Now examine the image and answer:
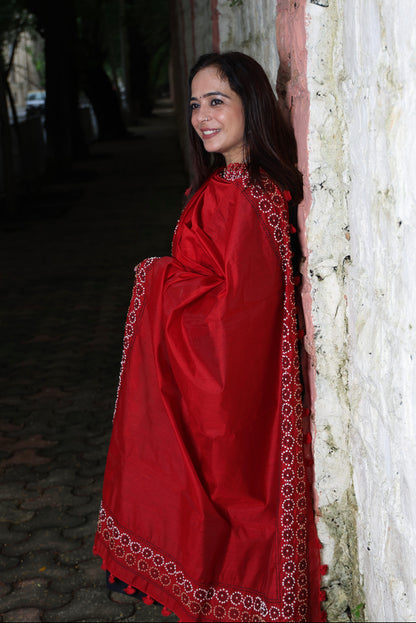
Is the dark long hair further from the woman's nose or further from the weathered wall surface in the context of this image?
the weathered wall surface

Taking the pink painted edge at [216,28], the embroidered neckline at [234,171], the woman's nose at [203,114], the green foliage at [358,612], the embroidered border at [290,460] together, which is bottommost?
the green foliage at [358,612]

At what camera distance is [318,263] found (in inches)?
83.1

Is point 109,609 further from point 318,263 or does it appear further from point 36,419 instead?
point 36,419

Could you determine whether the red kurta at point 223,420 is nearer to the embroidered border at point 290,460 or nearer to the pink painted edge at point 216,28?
the embroidered border at point 290,460

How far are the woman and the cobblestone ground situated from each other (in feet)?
1.71

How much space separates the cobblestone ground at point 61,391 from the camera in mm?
2756

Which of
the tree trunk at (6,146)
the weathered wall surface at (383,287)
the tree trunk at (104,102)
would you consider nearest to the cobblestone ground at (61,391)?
the tree trunk at (6,146)

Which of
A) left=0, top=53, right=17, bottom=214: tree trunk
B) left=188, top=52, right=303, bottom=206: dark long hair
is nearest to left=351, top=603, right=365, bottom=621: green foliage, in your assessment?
left=188, top=52, right=303, bottom=206: dark long hair

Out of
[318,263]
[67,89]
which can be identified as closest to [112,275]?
[318,263]

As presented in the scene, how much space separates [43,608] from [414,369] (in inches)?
68.1

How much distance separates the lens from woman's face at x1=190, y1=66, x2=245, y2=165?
7.22 ft

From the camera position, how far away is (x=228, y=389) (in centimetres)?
212

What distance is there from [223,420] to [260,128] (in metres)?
0.84

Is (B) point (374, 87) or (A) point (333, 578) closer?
(B) point (374, 87)
